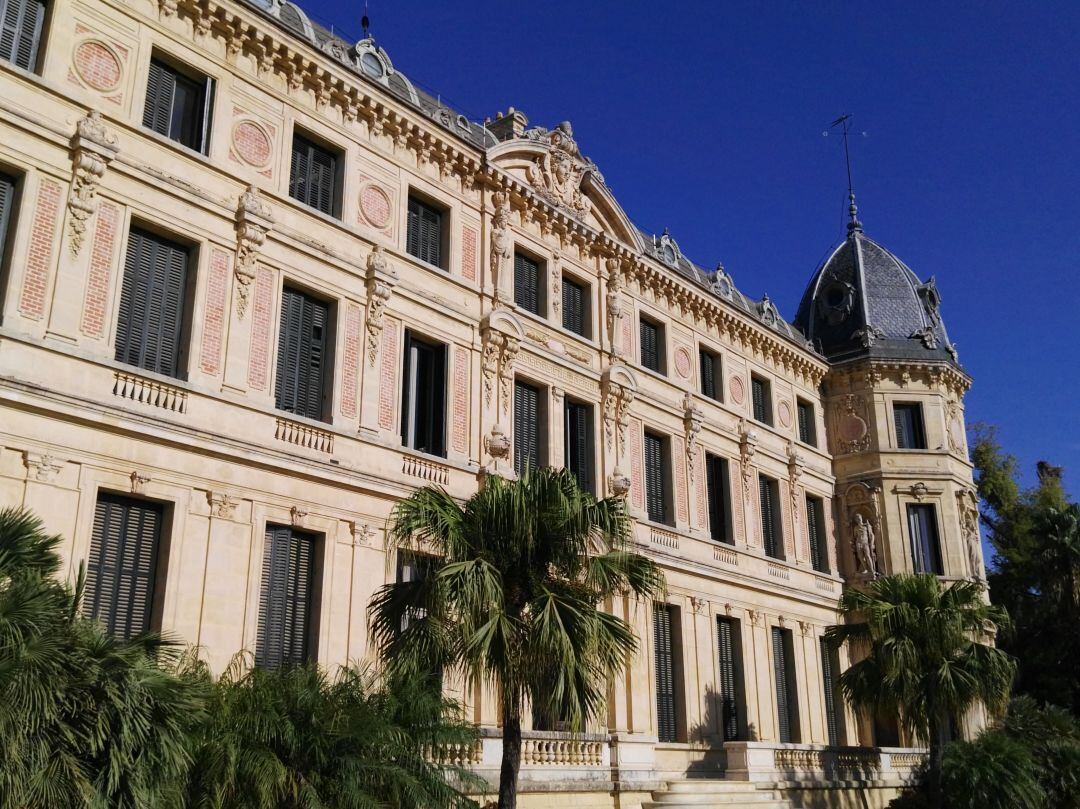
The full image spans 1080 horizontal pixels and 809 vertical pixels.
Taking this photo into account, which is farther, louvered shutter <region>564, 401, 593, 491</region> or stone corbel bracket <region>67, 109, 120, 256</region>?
louvered shutter <region>564, 401, 593, 491</region>

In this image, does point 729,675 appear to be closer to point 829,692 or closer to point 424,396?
point 829,692

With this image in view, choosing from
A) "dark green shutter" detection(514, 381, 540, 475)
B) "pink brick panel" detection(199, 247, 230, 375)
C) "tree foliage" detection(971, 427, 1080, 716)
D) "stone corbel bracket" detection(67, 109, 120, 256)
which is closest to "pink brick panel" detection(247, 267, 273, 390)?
"pink brick panel" detection(199, 247, 230, 375)

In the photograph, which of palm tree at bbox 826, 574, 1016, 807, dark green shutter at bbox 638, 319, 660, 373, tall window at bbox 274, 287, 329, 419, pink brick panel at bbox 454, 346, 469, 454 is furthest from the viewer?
dark green shutter at bbox 638, 319, 660, 373

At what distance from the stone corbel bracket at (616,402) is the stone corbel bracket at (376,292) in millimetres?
6847

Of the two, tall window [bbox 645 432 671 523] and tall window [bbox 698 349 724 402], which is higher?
tall window [bbox 698 349 724 402]

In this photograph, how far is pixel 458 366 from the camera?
73.5 feet

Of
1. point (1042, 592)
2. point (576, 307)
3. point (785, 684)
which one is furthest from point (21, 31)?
point (1042, 592)

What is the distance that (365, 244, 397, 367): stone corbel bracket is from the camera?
20.6 meters

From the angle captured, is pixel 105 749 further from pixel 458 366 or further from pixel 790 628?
pixel 790 628

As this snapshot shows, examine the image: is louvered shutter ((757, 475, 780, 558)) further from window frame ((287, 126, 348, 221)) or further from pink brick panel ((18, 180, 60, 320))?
pink brick panel ((18, 180, 60, 320))

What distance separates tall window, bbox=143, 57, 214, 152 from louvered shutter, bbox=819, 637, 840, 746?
21384 mm

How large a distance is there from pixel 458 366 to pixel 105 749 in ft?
44.6

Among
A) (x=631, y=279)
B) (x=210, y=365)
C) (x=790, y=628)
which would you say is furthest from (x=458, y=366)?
(x=790, y=628)

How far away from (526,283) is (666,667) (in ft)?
31.1
